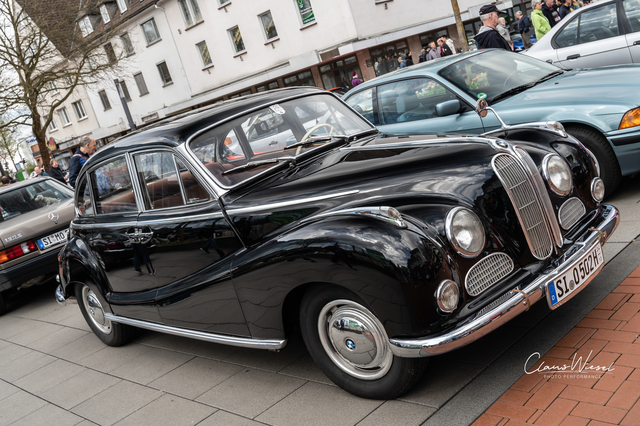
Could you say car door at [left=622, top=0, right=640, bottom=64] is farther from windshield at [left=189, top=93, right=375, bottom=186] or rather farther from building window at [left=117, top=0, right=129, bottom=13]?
building window at [left=117, top=0, right=129, bottom=13]

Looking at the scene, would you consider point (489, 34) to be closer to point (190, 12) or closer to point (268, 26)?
point (268, 26)

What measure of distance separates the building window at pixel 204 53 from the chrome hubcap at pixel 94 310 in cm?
2815

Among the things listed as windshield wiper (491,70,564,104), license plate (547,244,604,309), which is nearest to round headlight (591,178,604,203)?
license plate (547,244,604,309)

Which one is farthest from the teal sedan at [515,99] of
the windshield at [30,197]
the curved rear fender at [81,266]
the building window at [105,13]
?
the building window at [105,13]

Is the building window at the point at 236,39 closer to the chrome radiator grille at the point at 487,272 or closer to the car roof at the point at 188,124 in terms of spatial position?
the car roof at the point at 188,124

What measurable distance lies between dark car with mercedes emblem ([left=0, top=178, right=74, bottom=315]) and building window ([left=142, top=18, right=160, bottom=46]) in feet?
92.8

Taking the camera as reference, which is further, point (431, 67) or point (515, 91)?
point (431, 67)

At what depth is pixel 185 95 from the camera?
3441 centimetres

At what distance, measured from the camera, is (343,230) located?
2.95 meters

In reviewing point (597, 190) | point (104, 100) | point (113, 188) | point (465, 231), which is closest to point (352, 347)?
point (465, 231)

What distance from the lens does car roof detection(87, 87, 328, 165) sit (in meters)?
4.07

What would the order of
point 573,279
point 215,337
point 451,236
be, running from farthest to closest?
1. point 215,337
2. point 573,279
3. point 451,236

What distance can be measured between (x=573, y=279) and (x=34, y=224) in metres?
7.28

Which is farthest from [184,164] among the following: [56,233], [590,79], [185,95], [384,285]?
[185,95]
